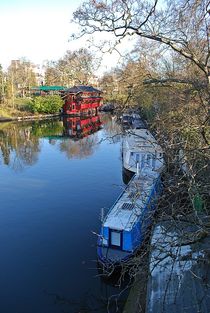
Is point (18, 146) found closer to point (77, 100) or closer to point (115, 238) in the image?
point (115, 238)

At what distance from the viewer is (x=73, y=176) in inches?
787

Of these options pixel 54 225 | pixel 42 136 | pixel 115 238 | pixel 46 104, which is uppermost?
pixel 46 104

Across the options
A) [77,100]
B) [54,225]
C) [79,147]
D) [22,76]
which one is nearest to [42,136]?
[79,147]

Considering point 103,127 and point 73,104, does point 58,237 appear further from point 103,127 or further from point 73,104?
point 73,104

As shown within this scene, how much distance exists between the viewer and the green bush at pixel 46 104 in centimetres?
5131

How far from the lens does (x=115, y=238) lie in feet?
32.1

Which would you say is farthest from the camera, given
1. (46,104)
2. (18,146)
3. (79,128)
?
(46,104)

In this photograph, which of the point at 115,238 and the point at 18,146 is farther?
the point at 18,146

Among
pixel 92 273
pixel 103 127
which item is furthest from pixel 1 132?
pixel 92 273

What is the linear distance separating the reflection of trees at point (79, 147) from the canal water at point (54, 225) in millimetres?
85

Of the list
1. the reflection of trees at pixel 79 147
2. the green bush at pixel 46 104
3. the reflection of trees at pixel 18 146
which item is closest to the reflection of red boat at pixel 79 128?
the reflection of trees at pixel 79 147

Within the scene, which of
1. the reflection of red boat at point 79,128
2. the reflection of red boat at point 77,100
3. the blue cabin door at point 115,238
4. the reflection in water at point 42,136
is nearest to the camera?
the blue cabin door at point 115,238

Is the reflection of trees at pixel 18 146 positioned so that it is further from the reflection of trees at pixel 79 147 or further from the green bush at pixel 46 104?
the green bush at pixel 46 104

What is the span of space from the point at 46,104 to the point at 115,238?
146 ft
